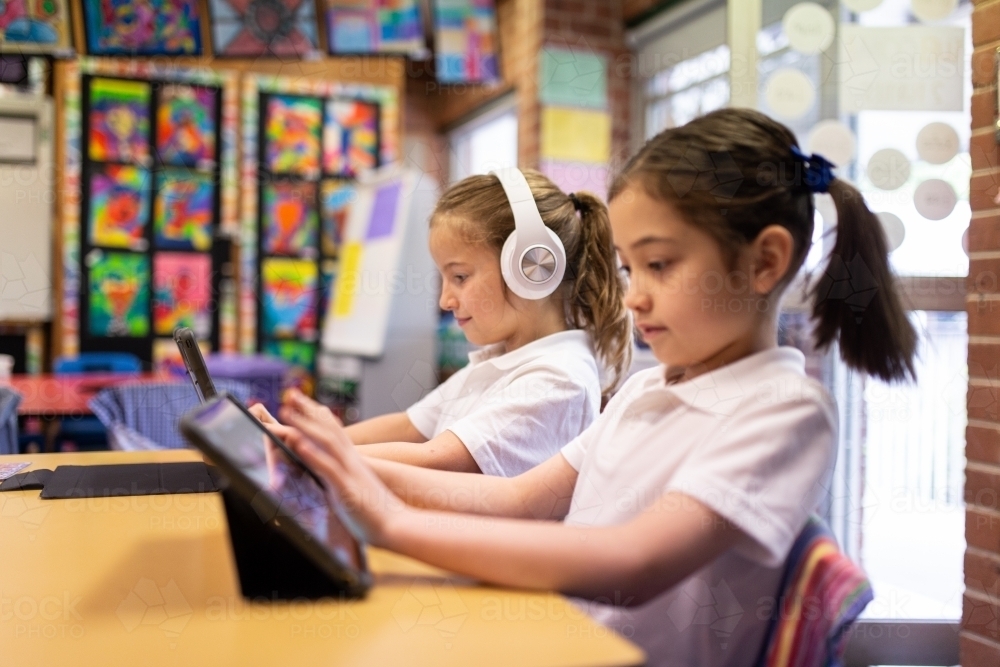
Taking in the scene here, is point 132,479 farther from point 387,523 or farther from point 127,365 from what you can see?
point 127,365

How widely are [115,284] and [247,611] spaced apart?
4032 mm

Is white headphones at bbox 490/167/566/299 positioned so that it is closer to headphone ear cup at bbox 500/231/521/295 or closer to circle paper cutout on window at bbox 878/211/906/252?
headphone ear cup at bbox 500/231/521/295

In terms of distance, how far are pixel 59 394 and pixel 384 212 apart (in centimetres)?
176

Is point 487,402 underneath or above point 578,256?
underneath

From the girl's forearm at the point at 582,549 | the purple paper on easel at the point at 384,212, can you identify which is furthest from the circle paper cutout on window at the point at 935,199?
the purple paper on easel at the point at 384,212

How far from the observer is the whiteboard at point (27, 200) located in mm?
4125

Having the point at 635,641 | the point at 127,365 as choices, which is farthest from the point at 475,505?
the point at 127,365

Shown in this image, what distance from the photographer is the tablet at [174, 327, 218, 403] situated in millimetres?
986

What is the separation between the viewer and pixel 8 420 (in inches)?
76.2

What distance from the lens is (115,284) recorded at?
14.0 feet

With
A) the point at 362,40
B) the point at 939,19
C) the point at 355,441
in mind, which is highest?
the point at 362,40

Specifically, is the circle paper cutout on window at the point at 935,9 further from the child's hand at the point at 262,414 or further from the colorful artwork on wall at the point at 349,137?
the colorful artwork on wall at the point at 349,137

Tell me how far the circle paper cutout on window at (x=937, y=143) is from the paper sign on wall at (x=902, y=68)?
4 cm

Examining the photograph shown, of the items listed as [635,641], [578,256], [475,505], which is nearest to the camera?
[635,641]
